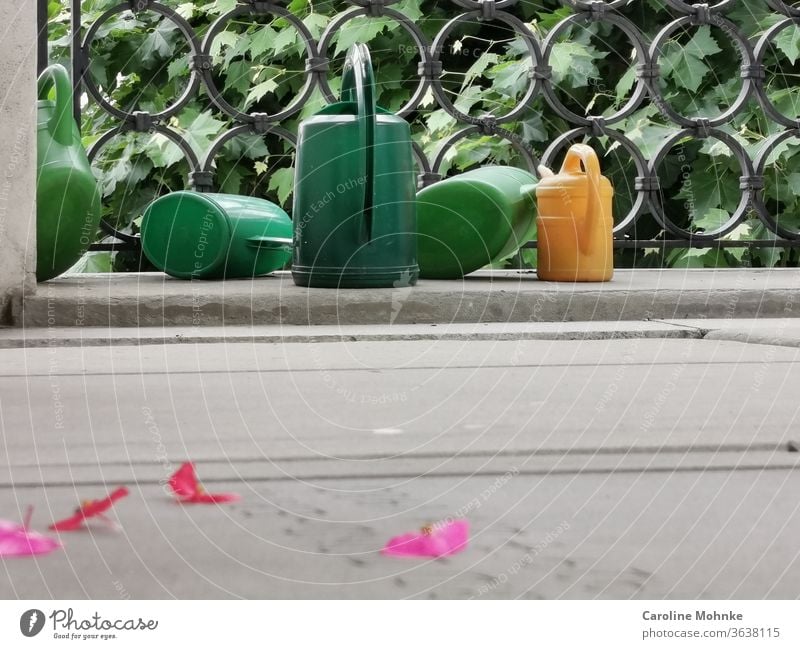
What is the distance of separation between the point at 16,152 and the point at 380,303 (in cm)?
53

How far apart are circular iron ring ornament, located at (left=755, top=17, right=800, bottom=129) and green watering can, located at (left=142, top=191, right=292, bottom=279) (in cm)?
104

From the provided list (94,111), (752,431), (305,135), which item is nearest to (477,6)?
(305,135)

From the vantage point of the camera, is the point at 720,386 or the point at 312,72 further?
the point at 312,72

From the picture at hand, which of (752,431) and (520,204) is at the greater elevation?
(520,204)

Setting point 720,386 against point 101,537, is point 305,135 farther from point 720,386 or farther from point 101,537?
point 101,537

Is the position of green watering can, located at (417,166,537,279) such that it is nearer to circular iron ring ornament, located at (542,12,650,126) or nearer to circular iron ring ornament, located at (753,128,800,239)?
circular iron ring ornament, located at (542,12,650,126)

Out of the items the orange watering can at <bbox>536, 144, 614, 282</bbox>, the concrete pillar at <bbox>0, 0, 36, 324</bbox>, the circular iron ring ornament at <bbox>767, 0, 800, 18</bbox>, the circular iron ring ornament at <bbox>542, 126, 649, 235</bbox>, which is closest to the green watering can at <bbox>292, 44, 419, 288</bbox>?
the orange watering can at <bbox>536, 144, 614, 282</bbox>

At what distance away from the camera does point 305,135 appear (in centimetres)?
153

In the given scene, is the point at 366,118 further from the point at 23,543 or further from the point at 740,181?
the point at 23,543

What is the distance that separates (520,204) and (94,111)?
2.69ft

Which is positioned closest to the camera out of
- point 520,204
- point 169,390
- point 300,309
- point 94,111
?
point 169,390

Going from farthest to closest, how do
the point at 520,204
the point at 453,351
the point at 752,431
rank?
the point at 520,204, the point at 453,351, the point at 752,431

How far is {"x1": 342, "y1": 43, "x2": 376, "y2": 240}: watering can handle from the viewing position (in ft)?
4.77

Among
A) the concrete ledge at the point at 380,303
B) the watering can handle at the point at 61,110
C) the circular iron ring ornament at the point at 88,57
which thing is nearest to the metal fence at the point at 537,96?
the circular iron ring ornament at the point at 88,57
